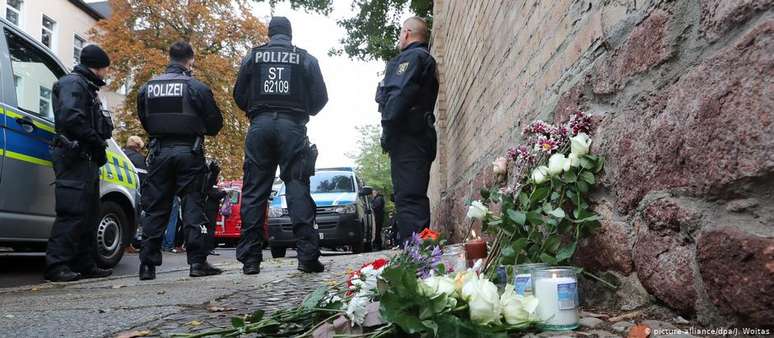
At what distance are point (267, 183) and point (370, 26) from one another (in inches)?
444

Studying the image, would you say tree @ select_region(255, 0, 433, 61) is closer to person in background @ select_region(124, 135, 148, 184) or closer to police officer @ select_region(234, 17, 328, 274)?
person in background @ select_region(124, 135, 148, 184)

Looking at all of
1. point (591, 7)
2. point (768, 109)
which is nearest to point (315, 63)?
point (591, 7)

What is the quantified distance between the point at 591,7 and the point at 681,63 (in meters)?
0.63

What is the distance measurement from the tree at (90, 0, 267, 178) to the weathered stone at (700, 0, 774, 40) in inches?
781

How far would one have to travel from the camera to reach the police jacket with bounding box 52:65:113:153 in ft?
13.9

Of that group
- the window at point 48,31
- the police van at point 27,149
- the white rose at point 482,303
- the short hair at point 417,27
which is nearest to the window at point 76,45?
the window at point 48,31

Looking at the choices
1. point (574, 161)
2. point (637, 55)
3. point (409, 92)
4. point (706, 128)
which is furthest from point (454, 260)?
point (409, 92)

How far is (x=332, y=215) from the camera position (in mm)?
9977

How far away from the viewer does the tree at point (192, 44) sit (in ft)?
65.7

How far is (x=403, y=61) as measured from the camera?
4.28 metres

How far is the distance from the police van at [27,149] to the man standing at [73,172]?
20 cm

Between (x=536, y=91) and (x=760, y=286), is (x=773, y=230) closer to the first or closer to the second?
(x=760, y=286)

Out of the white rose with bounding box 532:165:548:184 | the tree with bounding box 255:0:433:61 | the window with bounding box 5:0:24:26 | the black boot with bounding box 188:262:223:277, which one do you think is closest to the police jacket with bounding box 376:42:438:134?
the black boot with bounding box 188:262:223:277

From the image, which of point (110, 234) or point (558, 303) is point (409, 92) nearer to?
point (558, 303)
